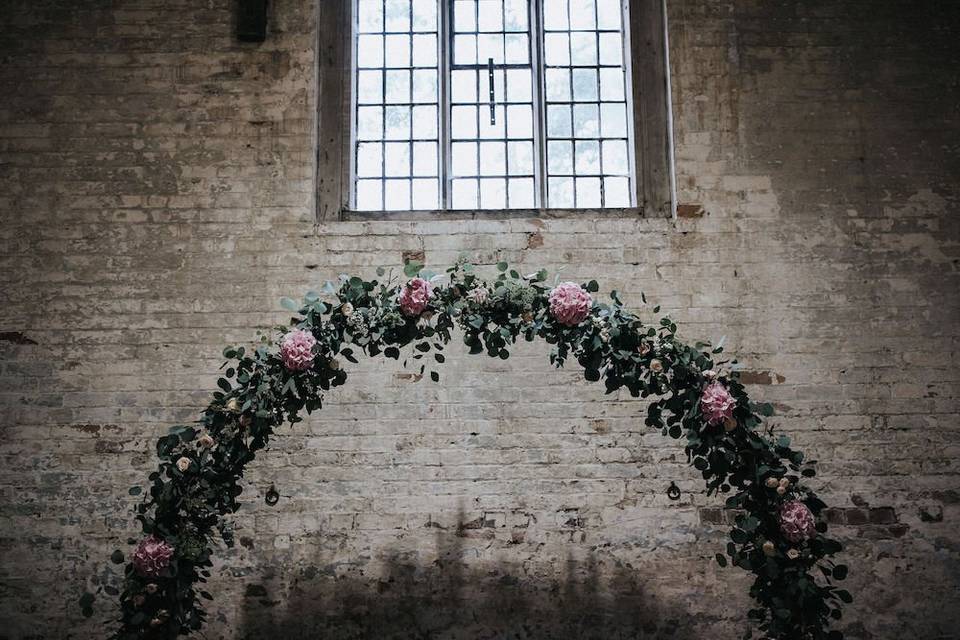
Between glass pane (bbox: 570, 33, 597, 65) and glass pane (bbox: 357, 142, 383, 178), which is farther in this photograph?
glass pane (bbox: 570, 33, 597, 65)

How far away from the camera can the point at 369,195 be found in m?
4.91

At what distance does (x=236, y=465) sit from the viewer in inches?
133

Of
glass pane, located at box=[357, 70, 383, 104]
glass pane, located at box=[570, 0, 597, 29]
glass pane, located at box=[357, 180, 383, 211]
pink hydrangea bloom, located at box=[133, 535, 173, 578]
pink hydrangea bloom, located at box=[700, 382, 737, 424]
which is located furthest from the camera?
glass pane, located at box=[570, 0, 597, 29]

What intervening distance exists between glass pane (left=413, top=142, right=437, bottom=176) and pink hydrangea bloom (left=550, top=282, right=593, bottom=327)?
1765 mm

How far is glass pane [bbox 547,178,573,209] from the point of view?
4.91 m

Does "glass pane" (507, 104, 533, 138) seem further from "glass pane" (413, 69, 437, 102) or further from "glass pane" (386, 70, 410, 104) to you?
"glass pane" (386, 70, 410, 104)

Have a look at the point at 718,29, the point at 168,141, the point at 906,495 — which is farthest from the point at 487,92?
the point at 906,495

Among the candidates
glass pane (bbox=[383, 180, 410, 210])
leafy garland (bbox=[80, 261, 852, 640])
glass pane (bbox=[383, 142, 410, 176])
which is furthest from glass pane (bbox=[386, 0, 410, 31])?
leafy garland (bbox=[80, 261, 852, 640])

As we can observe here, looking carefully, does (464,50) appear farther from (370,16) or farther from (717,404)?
(717,404)

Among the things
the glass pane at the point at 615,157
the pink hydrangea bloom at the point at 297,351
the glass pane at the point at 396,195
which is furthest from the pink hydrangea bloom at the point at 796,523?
the glass pane at the point at 396,195

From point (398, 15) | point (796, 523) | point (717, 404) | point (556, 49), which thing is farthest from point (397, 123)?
point (796, 523)

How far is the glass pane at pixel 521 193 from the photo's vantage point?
4918 mm

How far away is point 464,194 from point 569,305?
5.63 feet

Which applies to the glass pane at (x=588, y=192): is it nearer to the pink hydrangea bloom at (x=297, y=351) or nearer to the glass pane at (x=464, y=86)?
the glass pane at (x=464, y=86)
